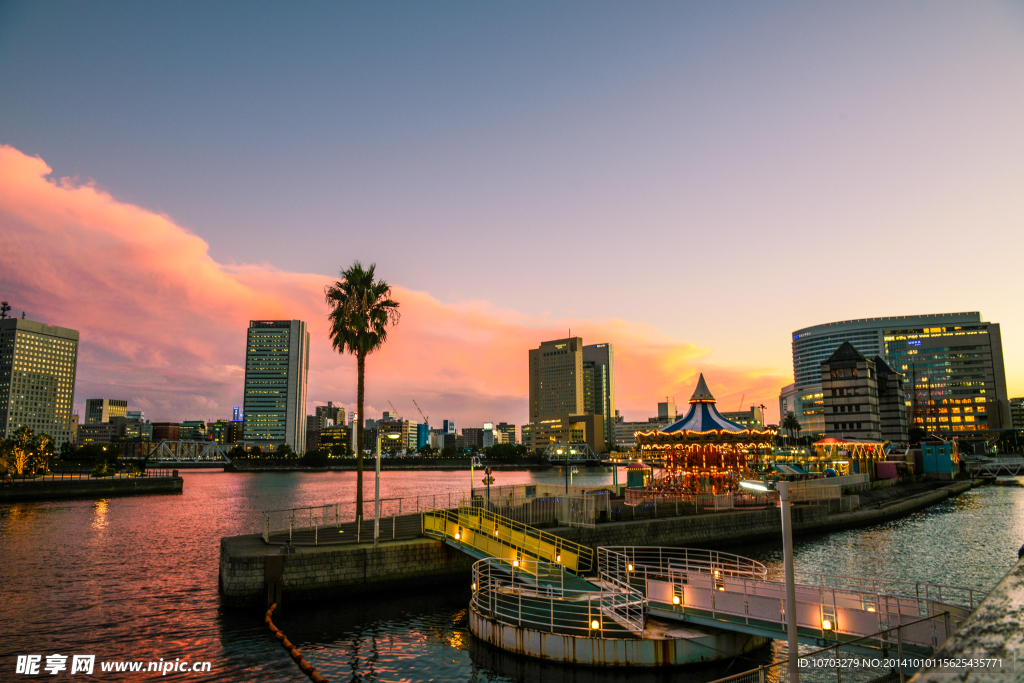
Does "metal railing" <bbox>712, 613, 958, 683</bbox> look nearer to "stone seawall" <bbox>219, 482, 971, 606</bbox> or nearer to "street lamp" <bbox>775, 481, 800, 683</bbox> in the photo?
"street lamp" <bbox>775, 481, 800, 683</bbox>

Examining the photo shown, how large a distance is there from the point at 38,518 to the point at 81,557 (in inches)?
1321

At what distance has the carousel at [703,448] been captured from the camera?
53.4m

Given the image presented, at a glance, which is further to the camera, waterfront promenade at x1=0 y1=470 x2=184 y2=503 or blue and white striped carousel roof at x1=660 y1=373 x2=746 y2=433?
waterfront promenade at x1=0 y1=470 x2=184 y2=503

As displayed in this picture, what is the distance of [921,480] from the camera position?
103m

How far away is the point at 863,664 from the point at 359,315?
27.5m

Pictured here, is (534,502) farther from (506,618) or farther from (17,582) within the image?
(17,582)

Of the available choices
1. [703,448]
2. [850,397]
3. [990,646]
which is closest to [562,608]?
[990,646]

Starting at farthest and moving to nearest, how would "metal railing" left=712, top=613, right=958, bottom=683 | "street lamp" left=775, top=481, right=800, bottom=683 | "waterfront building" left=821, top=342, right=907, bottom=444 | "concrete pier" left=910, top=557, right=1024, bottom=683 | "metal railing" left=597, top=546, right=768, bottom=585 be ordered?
1. "waterfront building" left=821, top=342, right=907, bottom=444
2. "metal railing" left=597, top=546, right=768, bottom=585
3. "metal railing" left=712, top=613, right=958, bottom=683
4. "street lamp" left=775, top=481, right=800, bottom=683
5. "concrete pier" left=910, top=557, right=1024, bottom=683

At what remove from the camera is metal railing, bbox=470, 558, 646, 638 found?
65.2 ft

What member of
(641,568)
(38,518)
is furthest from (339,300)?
(38,518)

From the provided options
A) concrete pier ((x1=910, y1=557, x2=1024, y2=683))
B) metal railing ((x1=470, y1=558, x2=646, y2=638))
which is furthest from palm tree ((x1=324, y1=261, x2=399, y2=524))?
concrete pier ((x1=910, y1=557, x2=1024, y2=683))

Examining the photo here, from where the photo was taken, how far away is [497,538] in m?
29.1

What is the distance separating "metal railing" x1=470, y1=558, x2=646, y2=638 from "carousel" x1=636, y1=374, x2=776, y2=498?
31546 millimetres

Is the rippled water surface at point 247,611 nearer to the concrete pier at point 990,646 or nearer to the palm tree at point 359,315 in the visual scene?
the palm tree at point 359,315
